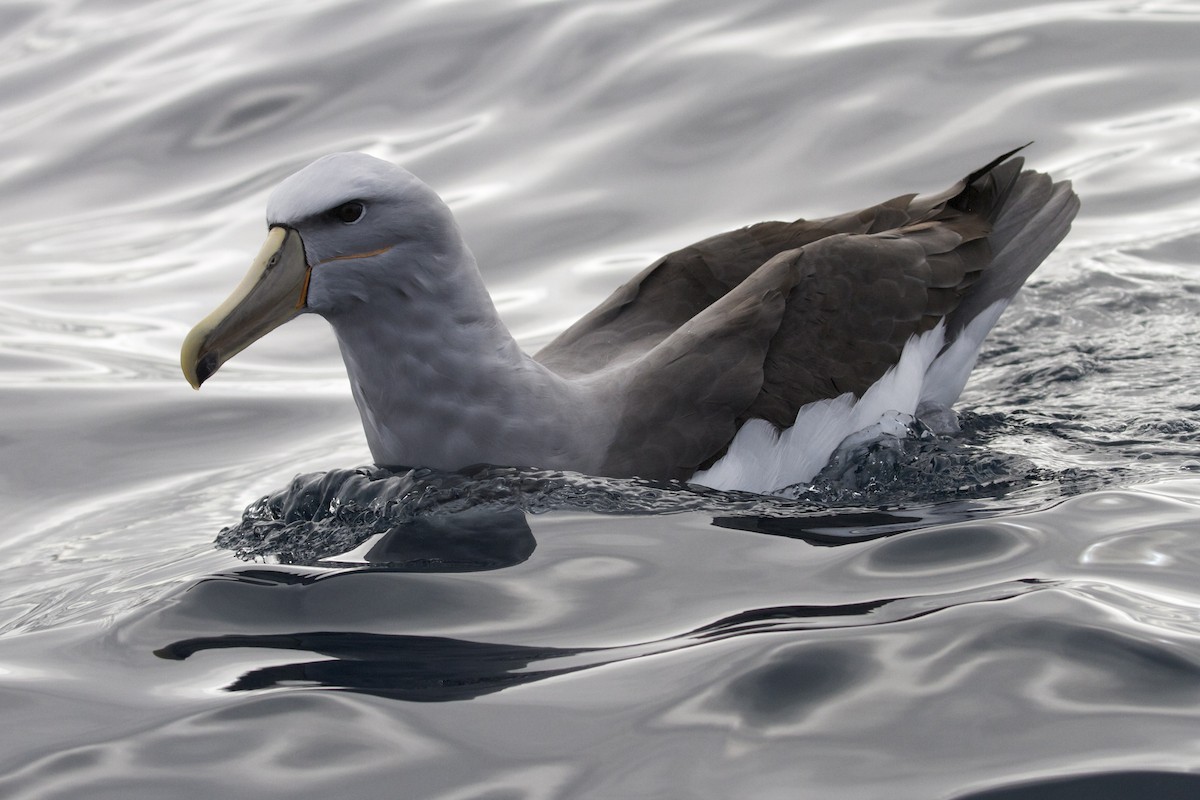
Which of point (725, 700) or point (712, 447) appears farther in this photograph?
point (712, 447)

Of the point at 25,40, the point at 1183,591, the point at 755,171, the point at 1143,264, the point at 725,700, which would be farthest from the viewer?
the point at 25,40

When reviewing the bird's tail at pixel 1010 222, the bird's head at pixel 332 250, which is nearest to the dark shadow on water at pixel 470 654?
the bird's head at pixel 332 250

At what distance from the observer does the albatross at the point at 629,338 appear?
5297 mm

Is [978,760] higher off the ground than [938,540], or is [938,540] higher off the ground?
[938,540]

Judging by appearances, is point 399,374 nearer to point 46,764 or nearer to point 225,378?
point 46,764

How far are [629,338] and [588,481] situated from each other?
4.47 ft

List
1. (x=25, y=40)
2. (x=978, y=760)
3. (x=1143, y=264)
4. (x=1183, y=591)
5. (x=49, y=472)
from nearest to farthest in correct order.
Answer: (x=978, y=760)
(x=1183, y=591)
(x=49, y=472)
(x=1143, y=264)
(x=25, y=40)

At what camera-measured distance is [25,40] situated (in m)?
15.9


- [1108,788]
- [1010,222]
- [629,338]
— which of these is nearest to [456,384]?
[629,338]

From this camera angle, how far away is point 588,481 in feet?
17.8

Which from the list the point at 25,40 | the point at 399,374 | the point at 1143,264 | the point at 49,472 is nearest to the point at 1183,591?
the point at 399,374

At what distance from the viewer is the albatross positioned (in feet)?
17.4

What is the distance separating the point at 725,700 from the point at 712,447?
1.98 m

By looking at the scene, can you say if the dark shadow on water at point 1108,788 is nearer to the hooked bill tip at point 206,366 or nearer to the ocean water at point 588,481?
the ocean water at point 588,481
